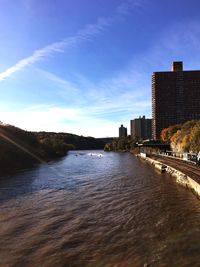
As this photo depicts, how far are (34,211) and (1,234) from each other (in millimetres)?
6513

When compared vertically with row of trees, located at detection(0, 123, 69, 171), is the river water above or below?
below

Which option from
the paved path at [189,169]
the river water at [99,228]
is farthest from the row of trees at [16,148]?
the river water at [99,228]

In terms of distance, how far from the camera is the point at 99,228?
21.9 meters

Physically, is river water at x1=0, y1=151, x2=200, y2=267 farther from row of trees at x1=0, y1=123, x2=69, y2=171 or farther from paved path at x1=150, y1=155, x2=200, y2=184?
row of trees at x1=0, y1=123, x2=69, y2=171

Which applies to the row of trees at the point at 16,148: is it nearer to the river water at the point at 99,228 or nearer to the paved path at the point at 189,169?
the paved path at the point at 189,169

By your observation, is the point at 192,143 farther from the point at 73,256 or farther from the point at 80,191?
the point at 73,256

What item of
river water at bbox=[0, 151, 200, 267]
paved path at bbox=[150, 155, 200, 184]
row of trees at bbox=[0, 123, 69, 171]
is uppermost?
row of trees at bbox=[0, 123, 69, 171]

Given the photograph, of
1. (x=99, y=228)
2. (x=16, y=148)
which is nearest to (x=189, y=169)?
(x=99, y=228)

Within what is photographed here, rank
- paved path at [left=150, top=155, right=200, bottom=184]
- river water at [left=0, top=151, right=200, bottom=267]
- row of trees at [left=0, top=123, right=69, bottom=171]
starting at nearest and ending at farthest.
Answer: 1. river water at [left=0, top=151, right=200, bottom=267]
2. paved path at [left=150, top=155, right=200, bottom=184]
3. row of trees at [left=0, top=123, right=69, bottom=171]

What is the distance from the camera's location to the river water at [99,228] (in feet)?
53.6

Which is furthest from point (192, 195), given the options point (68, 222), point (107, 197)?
point (68, 222)

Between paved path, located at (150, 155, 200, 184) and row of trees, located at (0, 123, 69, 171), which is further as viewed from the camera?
row of trees, located at (0, 123, 69, 171)

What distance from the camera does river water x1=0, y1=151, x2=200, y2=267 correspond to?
16.3 metres

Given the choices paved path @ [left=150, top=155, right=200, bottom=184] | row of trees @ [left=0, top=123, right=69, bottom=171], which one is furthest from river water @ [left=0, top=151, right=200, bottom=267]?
row of trees @ [left=0, top=123, right=69, bottom=171]
